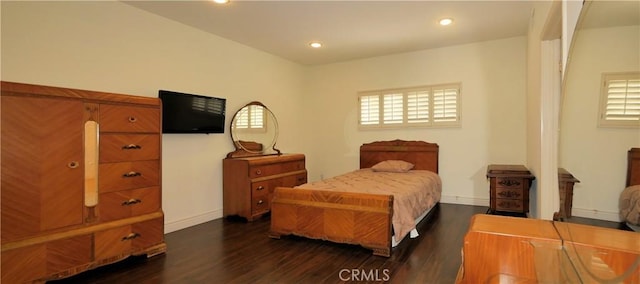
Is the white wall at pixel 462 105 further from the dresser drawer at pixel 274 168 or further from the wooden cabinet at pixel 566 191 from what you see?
the wooden cabinet at pixel 566 191

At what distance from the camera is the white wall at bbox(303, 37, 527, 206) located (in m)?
4.46

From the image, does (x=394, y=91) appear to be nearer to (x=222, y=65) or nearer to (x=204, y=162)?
(x=222, y=65)

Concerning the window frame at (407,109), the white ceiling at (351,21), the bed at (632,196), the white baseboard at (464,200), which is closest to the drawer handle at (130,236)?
the white ceiling at (351,21)

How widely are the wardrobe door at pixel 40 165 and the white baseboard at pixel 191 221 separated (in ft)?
4.17

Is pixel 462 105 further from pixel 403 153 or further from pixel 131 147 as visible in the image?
pixel 131 147

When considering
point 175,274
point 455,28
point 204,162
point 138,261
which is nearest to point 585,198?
point 175,274

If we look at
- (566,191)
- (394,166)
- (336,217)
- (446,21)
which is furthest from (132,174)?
(446,21)

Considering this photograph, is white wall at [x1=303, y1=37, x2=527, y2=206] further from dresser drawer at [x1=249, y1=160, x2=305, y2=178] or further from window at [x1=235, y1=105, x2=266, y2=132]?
window at [x1=235, y1=105, x2=266, y2=132]

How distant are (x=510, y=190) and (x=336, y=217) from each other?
2.02 m

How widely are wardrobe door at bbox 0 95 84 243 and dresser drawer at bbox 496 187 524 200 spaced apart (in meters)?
A: 4.06

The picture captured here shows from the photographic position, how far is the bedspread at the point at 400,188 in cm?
300

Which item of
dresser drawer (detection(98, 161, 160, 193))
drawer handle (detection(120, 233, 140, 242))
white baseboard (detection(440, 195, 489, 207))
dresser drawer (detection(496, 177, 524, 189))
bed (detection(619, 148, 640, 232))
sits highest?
bed (detection(619, 148, 640, 232))

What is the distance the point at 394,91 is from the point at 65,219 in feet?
15.2

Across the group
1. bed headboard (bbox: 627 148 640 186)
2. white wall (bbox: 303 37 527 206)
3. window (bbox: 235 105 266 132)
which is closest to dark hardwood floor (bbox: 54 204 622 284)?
white wall (bbox: 303 37 527 206)
